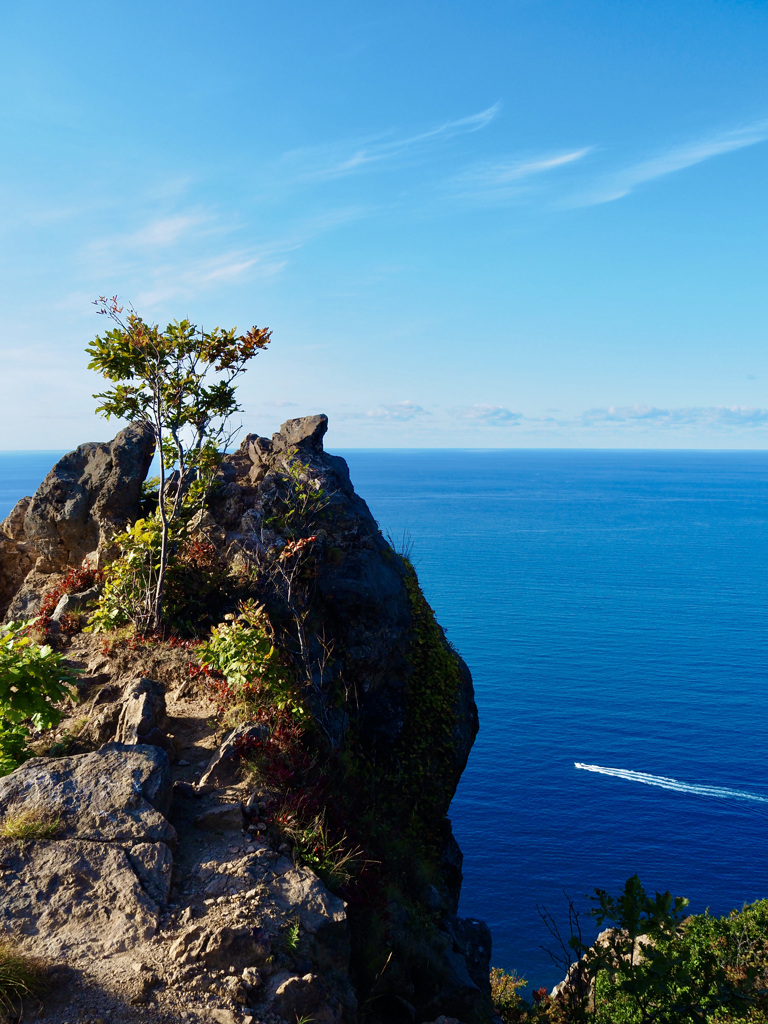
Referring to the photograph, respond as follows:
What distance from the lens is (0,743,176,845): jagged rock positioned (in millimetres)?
7953

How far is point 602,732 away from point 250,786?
49.5 m

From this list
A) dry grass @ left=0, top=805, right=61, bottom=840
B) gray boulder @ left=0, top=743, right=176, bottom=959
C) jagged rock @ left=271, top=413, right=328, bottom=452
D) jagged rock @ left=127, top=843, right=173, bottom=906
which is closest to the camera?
gray boulder @ left=0, top=743, right=176, bottom=959

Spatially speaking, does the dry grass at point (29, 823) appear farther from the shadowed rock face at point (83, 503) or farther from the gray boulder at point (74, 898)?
the shadowed rock face at point (83, 503)

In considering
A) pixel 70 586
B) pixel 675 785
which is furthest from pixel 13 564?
pixel 675 785

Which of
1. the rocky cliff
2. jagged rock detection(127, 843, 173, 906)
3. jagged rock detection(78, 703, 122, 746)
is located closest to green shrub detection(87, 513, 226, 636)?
the rocky cliff

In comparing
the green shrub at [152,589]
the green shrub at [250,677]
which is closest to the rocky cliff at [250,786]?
the green shrub at [152,589]

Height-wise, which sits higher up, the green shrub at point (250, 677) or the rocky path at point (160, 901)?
the green shrub at point (250, 677)

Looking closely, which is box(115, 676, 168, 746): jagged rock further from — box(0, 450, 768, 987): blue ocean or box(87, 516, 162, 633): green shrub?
box(0, 450, 768, 987): blue ocean

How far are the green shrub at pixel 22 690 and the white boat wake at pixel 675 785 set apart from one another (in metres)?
45.2

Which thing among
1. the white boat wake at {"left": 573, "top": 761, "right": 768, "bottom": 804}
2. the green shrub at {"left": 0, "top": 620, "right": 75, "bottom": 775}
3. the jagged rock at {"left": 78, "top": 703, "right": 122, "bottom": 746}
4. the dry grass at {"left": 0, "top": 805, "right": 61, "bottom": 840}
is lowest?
the white boat wake at {"left": 573, "top": 761, "right": 768, "bottom": 804}

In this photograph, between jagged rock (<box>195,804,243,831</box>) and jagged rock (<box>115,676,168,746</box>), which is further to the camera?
jagged rock (<box>115,676,168,746</box>)

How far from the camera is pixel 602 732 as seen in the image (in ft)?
173

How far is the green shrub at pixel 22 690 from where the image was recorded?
8.52 metres

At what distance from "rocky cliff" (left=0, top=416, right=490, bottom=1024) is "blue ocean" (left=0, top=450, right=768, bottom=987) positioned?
321 inches
